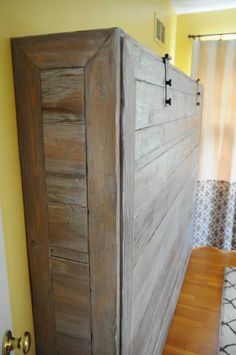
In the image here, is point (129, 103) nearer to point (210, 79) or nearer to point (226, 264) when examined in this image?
point (210, 79)

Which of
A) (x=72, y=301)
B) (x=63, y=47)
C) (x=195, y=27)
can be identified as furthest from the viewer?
(x=195, y=27)

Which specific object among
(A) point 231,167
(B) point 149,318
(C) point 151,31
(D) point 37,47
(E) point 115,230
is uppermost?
(C) point 151,31

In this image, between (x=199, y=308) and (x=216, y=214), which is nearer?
(x=199, y=308)

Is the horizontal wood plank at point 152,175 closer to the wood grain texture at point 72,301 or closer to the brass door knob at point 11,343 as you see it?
the wood grain texture at point 72,301

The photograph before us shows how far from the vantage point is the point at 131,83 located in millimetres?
793

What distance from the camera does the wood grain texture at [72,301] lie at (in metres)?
0.93

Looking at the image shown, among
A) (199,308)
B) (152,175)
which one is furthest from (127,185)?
(199,308)

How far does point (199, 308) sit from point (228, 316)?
0.72ft

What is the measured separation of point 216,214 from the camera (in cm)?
316

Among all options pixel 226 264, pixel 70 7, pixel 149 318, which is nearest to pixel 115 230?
pixel 149 318

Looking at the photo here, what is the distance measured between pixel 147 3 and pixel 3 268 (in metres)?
2.10

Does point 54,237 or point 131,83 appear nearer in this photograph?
point 131,83

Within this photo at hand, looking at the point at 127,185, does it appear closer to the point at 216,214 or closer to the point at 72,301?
the point at 72,301

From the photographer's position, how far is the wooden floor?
1896mm
